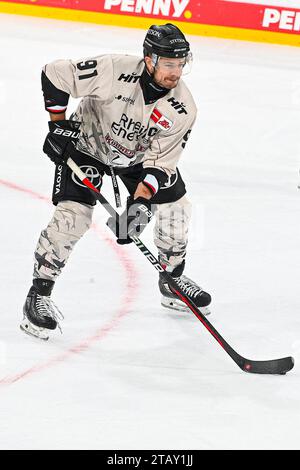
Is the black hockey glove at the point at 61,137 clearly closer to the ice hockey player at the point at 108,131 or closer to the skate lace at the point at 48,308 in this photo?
the ice hockey player at the point at 108,131

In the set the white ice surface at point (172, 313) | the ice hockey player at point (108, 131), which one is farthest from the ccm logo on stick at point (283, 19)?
the ice hockey player at point (108, 131)

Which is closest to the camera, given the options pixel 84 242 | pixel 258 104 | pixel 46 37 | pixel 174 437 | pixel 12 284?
pixel 174 437

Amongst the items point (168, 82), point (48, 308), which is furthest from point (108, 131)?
point (48, 308)

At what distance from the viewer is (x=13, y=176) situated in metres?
5.84

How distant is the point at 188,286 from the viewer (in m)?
4.20

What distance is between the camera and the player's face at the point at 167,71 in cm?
351

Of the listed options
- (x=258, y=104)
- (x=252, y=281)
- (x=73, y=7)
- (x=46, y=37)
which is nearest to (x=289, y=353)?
(x=252, y=281)

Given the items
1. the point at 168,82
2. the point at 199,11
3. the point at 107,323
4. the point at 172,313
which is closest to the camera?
the point at 168,82

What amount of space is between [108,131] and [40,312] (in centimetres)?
71

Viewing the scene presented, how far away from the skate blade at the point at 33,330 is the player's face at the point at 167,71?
994mm

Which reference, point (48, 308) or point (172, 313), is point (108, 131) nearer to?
point (48, 308)

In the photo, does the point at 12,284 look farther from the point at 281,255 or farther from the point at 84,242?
the point at 281,255

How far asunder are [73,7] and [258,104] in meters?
2.94

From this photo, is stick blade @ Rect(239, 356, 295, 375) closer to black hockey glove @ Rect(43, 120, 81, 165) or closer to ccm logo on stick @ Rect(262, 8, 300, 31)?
black hockey glove @ Rect(43, 120, 81, 165)
